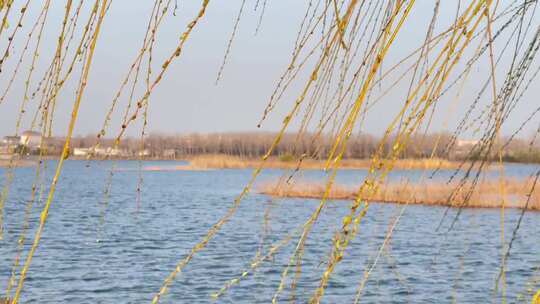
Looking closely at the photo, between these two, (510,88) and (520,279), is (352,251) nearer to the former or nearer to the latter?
(520,279)

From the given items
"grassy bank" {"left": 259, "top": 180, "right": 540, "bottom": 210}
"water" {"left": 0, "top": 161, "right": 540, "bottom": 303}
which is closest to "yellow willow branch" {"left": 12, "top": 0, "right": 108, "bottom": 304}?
"water" {"left": 0, "top": 161, "right": 540, "bottom": 303}

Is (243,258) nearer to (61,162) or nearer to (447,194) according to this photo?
(447,194)

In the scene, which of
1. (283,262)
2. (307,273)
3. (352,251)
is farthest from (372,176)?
(352,251)

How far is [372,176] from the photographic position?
3.04 feet

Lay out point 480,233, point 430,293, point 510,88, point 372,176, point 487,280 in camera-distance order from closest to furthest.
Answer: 1. point 372,176
2. point 510,88
3. point 430,293
4. point 487,280
5. point 480,233


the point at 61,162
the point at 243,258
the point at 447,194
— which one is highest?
the point at 61,162

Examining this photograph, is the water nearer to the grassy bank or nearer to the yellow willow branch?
the grassy bank

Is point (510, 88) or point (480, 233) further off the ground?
point (510, 88)

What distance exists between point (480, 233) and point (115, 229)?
24.8 feet

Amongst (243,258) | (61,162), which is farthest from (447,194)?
(61,162)

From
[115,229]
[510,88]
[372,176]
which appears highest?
[510,88]

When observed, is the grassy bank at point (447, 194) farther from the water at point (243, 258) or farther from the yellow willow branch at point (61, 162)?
the yellow willow branch at point (61, 162)

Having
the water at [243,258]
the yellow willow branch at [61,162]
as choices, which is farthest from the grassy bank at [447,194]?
the yellow willow branch at [61,162]

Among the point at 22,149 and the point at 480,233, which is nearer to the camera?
the point at 22,149
